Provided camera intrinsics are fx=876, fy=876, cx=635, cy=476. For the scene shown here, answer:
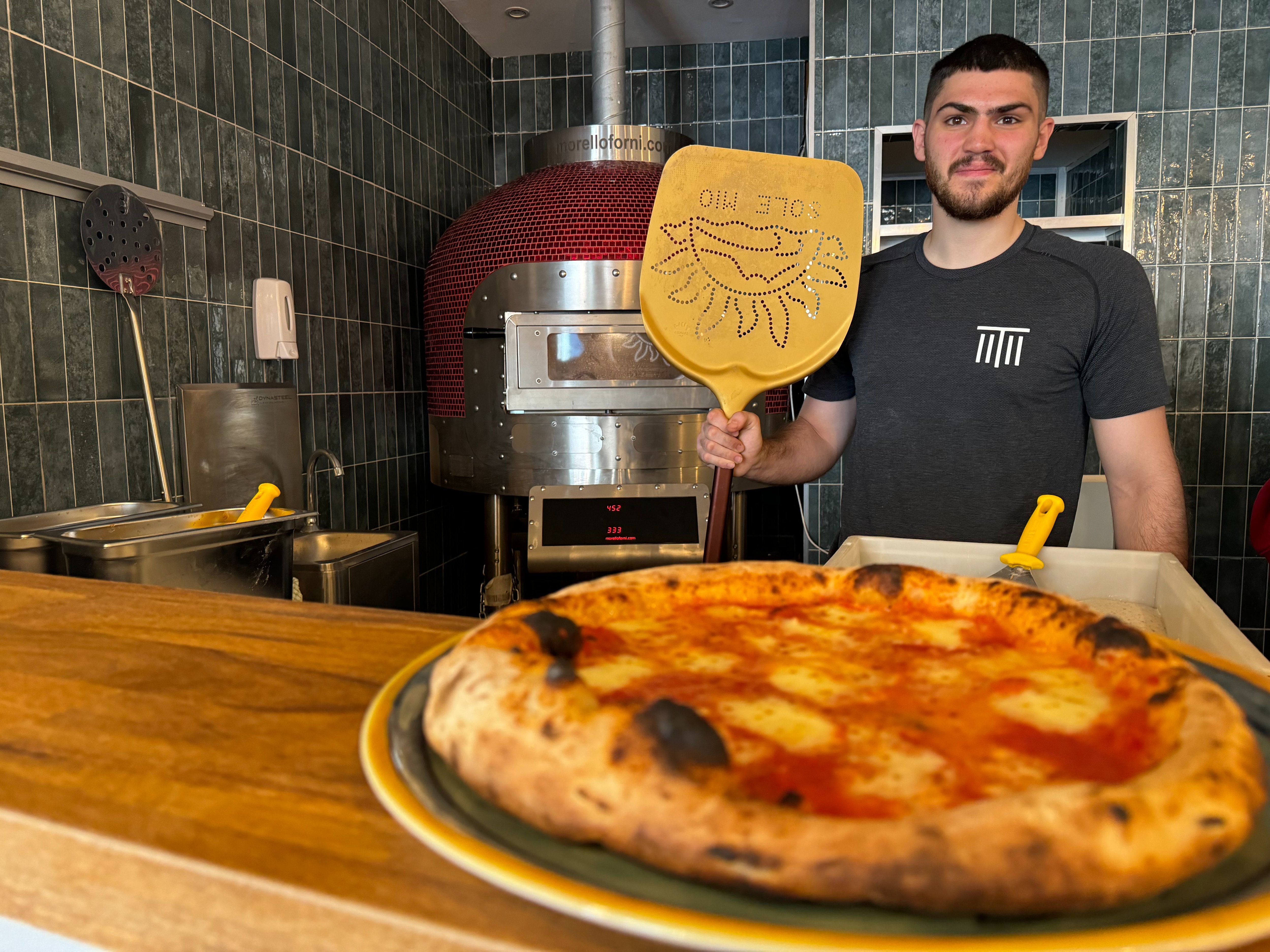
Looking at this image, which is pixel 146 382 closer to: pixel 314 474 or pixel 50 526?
pixel 50 526

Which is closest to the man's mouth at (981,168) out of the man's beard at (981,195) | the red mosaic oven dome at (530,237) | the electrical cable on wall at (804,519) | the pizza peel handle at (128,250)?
the man's beard at (981,195)

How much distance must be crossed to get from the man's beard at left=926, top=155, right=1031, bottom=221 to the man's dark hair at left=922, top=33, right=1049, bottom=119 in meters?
0.12

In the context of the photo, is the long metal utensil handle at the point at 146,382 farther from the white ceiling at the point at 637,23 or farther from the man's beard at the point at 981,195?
the white ceiling at the point at 637,23

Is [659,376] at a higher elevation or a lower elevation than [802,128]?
lower

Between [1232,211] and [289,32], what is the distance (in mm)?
3051

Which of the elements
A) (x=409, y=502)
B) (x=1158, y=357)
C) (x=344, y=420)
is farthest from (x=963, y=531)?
(x=409, y=502)

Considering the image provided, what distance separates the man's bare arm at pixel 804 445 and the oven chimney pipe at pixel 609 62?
1.75 meters

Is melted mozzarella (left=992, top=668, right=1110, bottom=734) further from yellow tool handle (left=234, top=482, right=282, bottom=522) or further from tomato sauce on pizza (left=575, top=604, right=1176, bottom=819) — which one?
yellow tool handle (left=234, top=482, right=282, bottom=522)

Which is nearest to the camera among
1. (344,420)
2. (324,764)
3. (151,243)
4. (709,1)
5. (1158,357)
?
(324,764)

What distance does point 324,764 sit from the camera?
43cm

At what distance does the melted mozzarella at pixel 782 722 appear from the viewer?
1.28 ft

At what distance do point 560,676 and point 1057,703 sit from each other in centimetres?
25

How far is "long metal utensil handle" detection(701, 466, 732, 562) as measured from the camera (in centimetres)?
97

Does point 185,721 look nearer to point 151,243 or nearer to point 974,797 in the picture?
point 974,797
